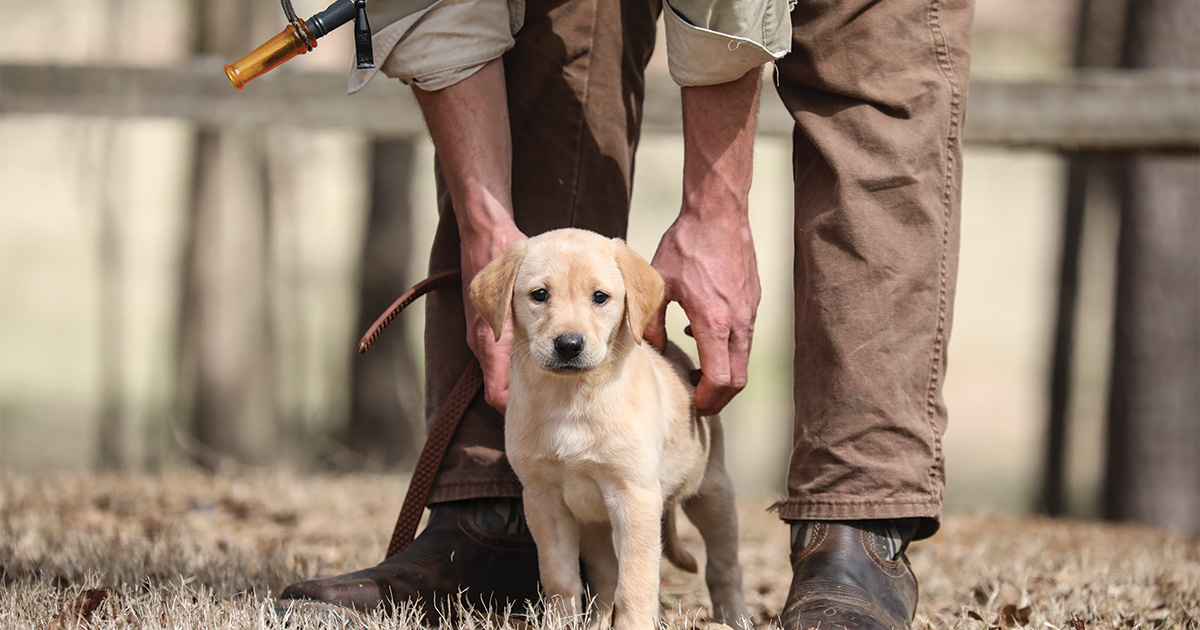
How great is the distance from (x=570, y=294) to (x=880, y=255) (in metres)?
0.71

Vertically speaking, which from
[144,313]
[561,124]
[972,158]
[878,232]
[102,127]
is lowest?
[144,313]

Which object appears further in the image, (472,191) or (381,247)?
(381,247)

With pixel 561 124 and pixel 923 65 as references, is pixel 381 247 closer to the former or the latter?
pixel 561 124

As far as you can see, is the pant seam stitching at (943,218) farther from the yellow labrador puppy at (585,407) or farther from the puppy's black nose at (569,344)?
the puppy's black nose at (569,344)

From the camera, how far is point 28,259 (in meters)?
13.9

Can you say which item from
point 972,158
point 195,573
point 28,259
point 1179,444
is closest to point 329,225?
point 28,259

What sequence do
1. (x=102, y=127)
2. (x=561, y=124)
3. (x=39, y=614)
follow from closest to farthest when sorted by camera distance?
(x=39, y=614) < (x=561, y=124) < (x=102, y=127)

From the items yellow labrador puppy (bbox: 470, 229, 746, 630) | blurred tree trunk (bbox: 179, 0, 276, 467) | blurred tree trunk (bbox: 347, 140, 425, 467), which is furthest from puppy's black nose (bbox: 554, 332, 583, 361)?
blurred tree trunk (bbox: 179, 0, 276, 467)

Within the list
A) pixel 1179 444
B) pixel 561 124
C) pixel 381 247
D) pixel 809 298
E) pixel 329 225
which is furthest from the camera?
pixel 329 225

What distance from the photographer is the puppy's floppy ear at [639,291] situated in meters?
2.26

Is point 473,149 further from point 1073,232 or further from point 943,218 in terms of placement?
point 1073,232

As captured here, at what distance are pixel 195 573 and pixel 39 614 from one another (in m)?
0.58

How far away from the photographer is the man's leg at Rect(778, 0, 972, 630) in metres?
2.34

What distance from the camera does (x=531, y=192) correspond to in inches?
110
